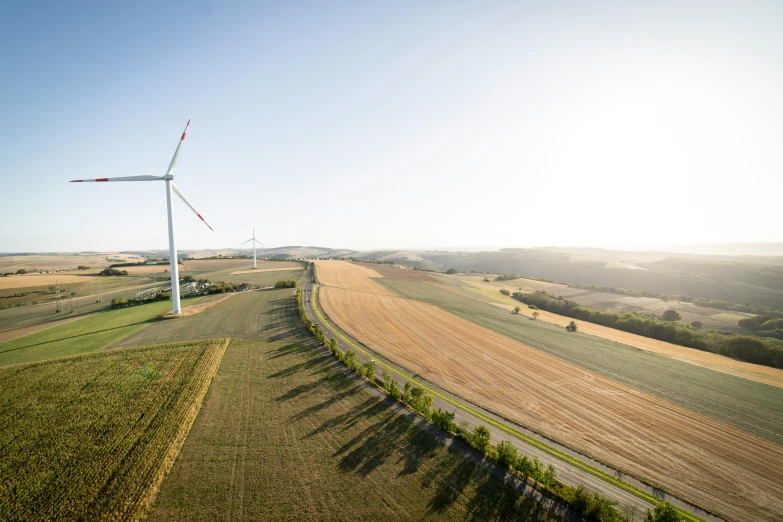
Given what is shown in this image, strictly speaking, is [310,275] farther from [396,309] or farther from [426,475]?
[426,475]

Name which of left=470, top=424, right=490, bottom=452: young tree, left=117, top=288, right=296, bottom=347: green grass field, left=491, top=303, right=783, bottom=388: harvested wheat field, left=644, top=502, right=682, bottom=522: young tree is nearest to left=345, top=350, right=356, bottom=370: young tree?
left=470, top=424, right=490, bottom=452: young tree

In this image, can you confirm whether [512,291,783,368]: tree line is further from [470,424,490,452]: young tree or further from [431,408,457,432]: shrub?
[431,408,457,432]: shrub

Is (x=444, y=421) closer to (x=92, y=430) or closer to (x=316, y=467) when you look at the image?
(x=316, y=467)

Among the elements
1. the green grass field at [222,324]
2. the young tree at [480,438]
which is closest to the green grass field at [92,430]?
the green grass field at [222,324]

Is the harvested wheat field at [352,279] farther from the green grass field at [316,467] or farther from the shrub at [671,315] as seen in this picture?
the shrub at [671,315]

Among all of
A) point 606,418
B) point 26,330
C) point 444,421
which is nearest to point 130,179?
point 26,330

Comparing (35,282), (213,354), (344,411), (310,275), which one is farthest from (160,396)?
(35,282)
